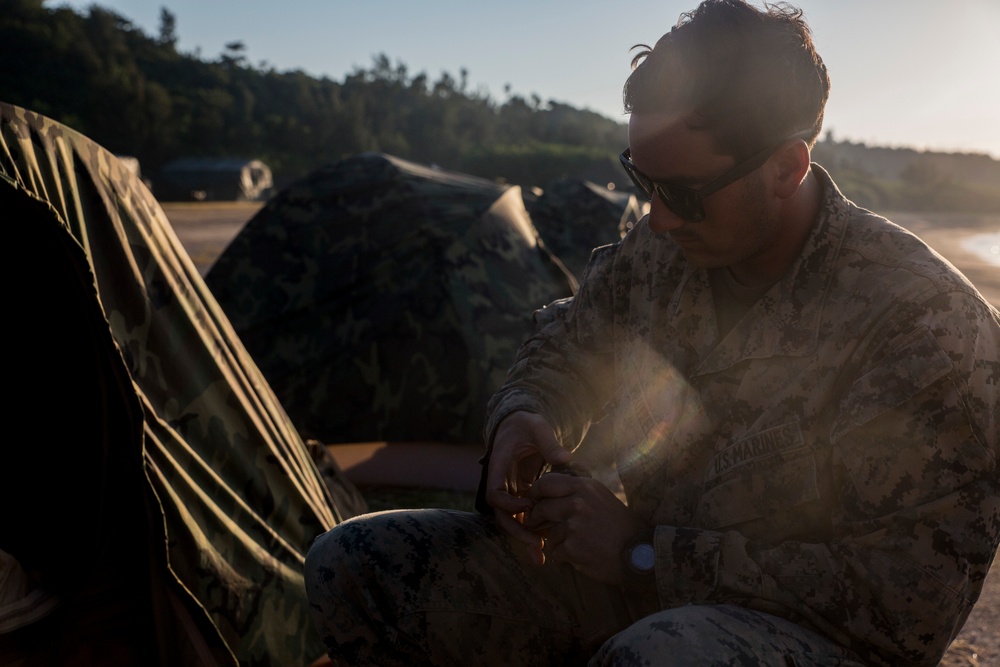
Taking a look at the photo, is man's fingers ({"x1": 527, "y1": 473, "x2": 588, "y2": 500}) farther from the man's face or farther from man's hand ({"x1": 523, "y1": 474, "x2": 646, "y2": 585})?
the man's face

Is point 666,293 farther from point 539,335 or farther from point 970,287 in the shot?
point 970,287

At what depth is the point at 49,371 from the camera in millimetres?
2416

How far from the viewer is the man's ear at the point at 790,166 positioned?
1811mm

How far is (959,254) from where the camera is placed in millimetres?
21984

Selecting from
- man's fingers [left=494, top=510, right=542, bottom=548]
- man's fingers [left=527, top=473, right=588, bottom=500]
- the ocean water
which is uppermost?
man's fingers [left=527, top=473, right=588, bottom=500]

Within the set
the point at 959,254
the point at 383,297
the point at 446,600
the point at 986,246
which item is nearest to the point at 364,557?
the point at 446,600

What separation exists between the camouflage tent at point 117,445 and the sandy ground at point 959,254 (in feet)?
6.73

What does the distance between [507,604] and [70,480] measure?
133 centimetres

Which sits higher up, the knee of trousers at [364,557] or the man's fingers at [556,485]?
the man's fingers at [556,485]

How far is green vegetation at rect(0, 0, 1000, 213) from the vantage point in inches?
1725

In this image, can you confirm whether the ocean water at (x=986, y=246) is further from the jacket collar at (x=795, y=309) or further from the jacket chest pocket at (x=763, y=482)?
the jacket chest pocket at (x=763, y=482)

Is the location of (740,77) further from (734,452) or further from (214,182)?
(214,182)

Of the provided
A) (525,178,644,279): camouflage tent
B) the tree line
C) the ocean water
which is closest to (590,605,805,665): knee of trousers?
(525,178,644,279): camouflage tent

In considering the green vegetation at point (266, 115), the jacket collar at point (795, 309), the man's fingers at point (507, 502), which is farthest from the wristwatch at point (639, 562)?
the green vegetation at point (266, 115)
